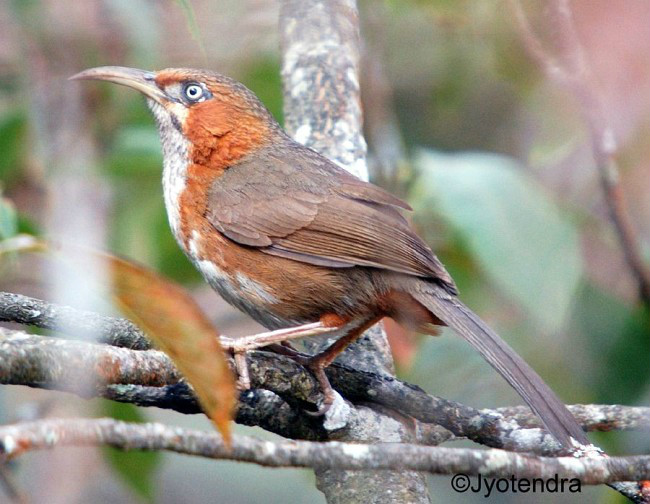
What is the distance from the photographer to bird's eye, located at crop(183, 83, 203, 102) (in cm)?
417

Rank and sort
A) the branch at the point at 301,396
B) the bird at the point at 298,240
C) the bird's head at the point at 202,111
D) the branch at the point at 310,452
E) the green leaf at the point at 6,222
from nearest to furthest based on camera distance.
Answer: the branch at the point at 310,452
the branch at the point at 301,396
the green leaf at the point at 6,222
the bird at the point at 298,240
the bird's head at the point at 202,111

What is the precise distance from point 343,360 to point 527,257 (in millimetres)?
954

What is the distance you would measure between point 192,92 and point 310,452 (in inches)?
102

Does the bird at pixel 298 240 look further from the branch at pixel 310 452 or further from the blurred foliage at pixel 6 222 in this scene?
the branch at pixel 310 452

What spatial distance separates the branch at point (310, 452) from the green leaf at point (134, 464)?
2443mm

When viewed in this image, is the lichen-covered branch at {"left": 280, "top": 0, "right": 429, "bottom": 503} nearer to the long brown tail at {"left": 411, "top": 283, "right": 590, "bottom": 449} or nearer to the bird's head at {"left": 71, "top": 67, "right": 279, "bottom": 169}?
the bird's head at {"left": 71, "top": 67, "right": 279, "bottom": 169}

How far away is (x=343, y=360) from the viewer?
3592 mm

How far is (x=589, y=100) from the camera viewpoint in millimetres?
4004

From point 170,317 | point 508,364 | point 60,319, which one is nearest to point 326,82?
point 508,364


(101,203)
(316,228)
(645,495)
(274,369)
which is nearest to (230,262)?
(316,228)

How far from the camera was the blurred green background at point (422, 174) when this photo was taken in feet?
13.6

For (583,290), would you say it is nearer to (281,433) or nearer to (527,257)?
(527,257)

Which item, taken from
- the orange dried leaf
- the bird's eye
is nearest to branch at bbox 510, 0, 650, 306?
the bird's eye

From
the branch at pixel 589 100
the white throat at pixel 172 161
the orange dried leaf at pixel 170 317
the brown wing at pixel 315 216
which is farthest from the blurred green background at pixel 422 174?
the orange dried leaf at pixel 170 317
